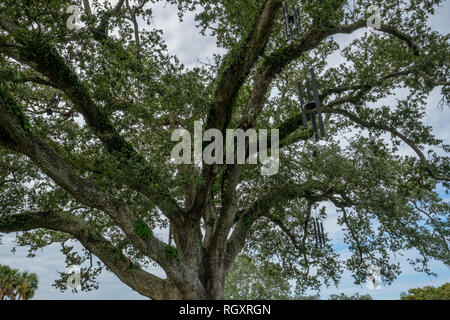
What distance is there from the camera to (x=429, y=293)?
11383mm

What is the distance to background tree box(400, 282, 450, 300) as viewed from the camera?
35.1ft

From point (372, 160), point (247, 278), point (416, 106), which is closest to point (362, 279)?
point (372, 160)

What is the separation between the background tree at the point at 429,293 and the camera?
35.1 feet

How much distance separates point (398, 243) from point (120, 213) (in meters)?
8.26

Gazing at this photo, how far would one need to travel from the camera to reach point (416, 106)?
750cm

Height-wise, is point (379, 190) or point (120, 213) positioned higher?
point (379, 190)

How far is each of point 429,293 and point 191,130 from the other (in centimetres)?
1181

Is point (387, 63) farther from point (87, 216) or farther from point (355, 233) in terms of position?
point (87, 216)

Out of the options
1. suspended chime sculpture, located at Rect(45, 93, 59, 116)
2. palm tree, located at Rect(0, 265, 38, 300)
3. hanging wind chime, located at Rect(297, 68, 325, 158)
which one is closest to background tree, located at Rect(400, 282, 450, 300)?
hanging wind chime, located at Rect(297, 68, 325, 158)

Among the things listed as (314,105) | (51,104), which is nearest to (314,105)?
(314,105)

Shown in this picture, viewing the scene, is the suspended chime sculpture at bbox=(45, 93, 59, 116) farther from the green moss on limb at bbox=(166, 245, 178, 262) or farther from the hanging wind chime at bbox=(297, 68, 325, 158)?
the hanging wind chime at bbox=(297, 68, 325, 158)

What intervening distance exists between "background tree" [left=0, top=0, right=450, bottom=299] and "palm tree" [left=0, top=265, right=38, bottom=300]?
10430mm

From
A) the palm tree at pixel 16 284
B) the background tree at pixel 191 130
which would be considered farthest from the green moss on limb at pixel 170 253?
the palm tree at pixel 16 284

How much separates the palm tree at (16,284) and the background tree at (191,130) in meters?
10.4
